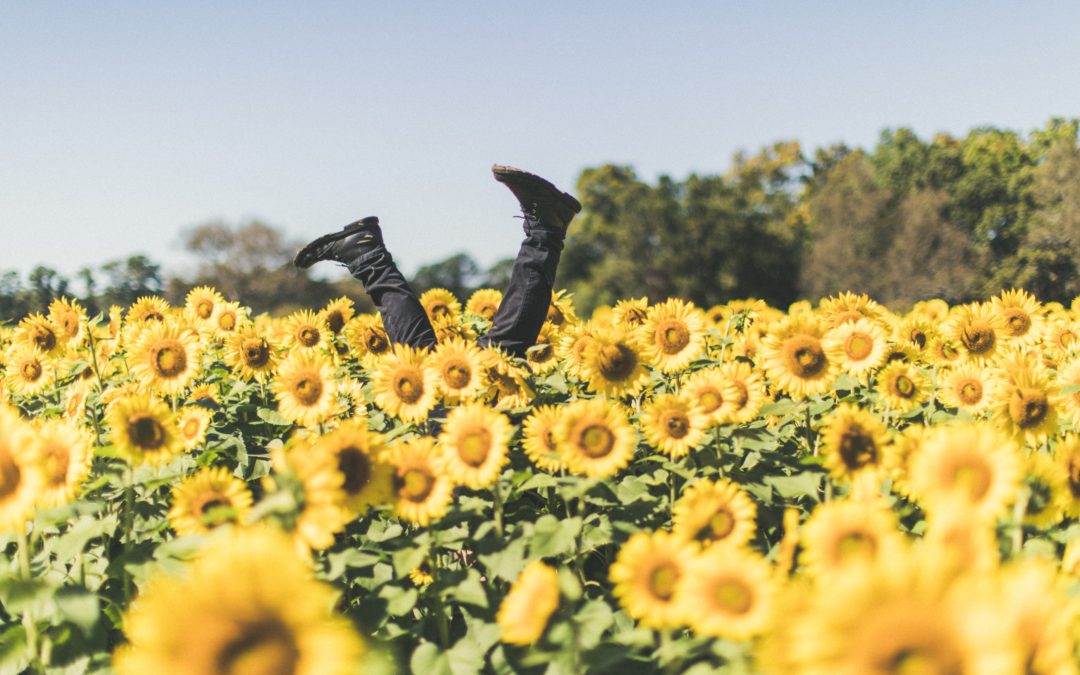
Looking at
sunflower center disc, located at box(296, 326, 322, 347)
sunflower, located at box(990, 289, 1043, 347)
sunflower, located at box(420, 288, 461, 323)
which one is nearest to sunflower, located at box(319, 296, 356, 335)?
sunflower center disc, located at box(296, 326, 322, 347)

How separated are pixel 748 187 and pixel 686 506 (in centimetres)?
5384

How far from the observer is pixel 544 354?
15.1 ft

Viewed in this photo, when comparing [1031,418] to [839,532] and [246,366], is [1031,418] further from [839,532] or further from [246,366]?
[246,366]

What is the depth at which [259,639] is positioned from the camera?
1.39 metres

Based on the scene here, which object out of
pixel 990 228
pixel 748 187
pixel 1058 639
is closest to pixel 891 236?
pixel 990 228

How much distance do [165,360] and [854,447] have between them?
3.17 meters

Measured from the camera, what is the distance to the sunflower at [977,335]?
179 inches

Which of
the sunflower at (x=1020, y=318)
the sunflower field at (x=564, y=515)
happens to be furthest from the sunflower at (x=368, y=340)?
the sunflower at (x=1020, y=318)

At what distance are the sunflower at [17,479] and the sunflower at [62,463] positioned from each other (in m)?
0.12

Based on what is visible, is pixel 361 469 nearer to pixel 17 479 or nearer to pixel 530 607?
pixel 530 607

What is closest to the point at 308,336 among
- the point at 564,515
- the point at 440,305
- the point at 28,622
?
the point at 440,305

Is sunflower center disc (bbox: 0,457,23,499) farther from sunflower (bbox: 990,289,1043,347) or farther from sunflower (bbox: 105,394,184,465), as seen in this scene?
sunflower (bbox: 990,289,1043,347)

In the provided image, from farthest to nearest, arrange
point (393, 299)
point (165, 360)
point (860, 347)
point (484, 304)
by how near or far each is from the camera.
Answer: point (484, 304)
point (393, 299)
point (165, 360)
point (860, 347)

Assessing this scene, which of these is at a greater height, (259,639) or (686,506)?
(686,506)
